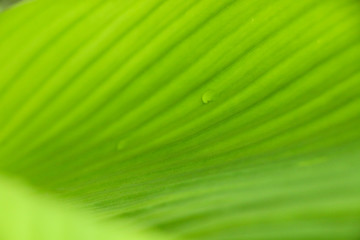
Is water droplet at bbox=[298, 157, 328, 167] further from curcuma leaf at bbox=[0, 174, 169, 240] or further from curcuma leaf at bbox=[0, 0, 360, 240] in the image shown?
curcuma leaf at bbox=[0, 174, 169, 240]

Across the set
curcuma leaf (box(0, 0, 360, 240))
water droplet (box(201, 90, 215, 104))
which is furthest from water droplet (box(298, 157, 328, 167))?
water droplet (box(201, 90, 215, 104))

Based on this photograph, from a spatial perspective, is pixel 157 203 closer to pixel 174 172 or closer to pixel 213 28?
pixel 174 172

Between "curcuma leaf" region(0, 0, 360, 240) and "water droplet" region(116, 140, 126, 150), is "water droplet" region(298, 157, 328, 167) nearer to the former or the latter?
"curcuma leaf" region(0, 0, 360, 240)

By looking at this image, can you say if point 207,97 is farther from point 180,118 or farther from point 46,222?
point 46,222

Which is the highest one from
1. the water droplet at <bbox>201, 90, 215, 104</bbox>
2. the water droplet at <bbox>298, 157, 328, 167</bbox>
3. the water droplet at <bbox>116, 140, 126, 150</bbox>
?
the water droplet at <bbox>201, 90, 215, 104</bbox>

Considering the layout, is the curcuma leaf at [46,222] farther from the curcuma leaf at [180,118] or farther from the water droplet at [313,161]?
the water droplet at [313,161]

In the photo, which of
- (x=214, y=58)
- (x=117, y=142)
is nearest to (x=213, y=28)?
(x=214, y=58)

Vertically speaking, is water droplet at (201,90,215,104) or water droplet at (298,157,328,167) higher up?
water droplet at (201,90,215,104)

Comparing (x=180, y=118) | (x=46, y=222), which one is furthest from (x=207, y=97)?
(x=46, y=222)
